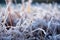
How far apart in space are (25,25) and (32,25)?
0.06 meters

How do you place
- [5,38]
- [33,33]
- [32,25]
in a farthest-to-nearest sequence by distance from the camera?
[32,25] → [33,33] → [5,38]

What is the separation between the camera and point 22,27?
1021mm

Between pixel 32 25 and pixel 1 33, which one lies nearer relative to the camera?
pixel 1 33

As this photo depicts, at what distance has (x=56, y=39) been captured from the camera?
93 cm

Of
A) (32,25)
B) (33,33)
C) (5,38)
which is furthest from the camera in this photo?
(32,25)

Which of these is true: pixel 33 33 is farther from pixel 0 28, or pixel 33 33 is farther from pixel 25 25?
pixel 0 28

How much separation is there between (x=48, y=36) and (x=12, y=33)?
202 millimetres

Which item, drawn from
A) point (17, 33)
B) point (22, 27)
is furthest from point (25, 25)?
point (17, 33)

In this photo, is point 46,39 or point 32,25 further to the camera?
point 32,25

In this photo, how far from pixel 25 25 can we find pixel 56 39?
0.23 metres

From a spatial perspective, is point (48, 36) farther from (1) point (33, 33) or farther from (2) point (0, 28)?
(2) point (0, 28)

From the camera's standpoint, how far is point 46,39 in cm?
93

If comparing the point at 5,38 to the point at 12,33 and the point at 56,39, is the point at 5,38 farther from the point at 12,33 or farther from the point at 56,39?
the point at 56,39

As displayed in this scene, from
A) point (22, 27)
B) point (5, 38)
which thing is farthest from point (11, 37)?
point (22, 27)
